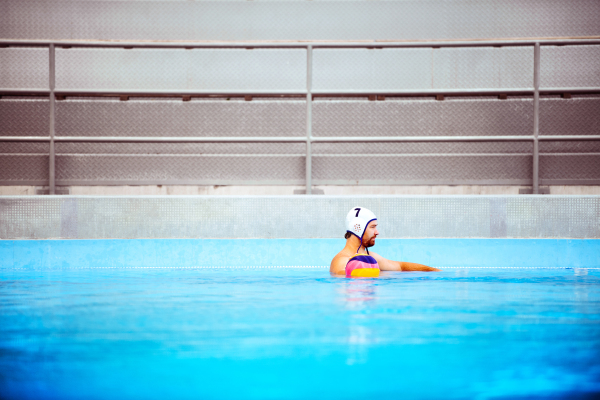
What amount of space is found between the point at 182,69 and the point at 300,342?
682 centimetres

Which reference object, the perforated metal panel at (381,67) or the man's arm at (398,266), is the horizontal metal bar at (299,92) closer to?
the perforated metal panel at (381,67)

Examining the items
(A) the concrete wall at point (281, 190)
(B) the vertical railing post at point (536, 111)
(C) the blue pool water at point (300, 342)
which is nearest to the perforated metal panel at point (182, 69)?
(A) the concrete wall at point (281, 190)

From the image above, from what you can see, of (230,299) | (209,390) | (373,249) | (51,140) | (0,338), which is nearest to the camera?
(209,390)

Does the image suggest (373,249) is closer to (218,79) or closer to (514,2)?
(218,79)

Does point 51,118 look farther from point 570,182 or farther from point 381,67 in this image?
point 570,182

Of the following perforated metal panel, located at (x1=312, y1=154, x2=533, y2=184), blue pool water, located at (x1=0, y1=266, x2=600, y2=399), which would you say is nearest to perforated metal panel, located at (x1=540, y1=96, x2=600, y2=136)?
perforated metal panel, located at (x1=312, y1=154, x2=533, y2=184)

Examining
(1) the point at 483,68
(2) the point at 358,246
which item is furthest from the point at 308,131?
(2) the point at 358,246

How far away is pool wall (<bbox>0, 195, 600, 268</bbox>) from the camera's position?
7191mm

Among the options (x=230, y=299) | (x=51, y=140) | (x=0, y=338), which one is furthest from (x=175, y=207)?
(x=0, y=338)

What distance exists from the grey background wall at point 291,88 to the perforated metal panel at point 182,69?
2cm

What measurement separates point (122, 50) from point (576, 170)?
6.40m

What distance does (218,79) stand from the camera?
865 centimetres

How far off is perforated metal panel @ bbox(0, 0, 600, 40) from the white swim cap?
3.75 meters

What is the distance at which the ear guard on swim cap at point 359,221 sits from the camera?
221 inches
